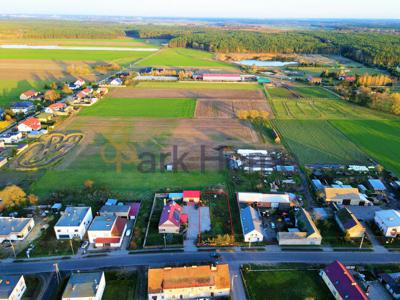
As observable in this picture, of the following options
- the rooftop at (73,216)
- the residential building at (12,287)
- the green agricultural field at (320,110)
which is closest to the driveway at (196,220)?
the rooftop at (73,216)

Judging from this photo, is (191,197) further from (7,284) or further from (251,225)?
(7,284)

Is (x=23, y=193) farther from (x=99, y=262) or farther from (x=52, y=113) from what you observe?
(x=52, y=113)

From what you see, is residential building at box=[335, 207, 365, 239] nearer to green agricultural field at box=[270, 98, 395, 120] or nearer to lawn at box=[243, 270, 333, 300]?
lawn at box=[243, 270, 333, 300]

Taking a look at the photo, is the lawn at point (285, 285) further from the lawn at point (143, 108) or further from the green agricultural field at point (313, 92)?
the green agricultural field at point (313, 92)

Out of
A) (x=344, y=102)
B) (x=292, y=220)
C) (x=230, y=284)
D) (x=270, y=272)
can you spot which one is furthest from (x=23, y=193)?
(x=344, y=102)

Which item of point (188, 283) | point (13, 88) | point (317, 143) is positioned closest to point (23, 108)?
point (13, 88)
